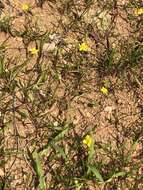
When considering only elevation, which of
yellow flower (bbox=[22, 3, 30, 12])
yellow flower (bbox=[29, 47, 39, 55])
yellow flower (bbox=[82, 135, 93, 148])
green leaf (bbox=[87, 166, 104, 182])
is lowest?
green leaf (bbox=[87, 166, 104, 182])

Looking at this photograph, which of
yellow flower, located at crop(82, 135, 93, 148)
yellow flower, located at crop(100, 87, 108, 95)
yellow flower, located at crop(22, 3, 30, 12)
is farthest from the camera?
yellow flower, located at crop(22, 3, 30, 12)

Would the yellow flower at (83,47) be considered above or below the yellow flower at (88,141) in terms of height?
above

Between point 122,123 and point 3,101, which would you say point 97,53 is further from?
point 3,101

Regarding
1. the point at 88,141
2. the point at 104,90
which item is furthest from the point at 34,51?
the point at 88,141

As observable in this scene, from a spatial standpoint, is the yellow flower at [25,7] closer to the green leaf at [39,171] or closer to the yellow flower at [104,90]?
the yellow flower at [104,90]

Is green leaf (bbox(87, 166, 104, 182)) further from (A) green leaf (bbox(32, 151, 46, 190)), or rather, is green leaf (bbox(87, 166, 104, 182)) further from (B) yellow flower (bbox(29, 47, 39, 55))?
(B) yellow flower (bbox(29, 47, 39, 55))

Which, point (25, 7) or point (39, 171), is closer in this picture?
point (39, 171)

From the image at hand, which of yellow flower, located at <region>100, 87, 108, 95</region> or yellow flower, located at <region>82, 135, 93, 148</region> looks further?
yellow flower, located at <region>100, 87, 108, 95</region>

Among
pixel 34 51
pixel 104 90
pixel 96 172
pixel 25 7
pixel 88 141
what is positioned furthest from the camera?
pixel 25 7

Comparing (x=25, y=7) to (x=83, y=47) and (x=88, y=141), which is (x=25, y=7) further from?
(x=88, y=141)

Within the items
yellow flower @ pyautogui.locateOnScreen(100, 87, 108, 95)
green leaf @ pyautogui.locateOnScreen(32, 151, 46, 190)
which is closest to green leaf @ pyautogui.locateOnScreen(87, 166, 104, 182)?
green leaf @ pyautogui.locateOnScreen(32, 151, 46, 190)

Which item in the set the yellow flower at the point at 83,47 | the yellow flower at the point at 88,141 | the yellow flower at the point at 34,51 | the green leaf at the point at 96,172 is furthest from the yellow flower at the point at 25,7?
the green leaf at the point at 96,172
